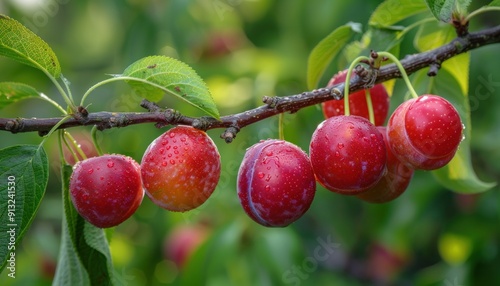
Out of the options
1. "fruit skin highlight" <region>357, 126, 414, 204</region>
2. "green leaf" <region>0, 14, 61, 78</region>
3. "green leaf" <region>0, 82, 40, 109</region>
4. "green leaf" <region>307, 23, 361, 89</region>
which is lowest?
"fruit skin highlight" <region>357, 126, 414, 204</region>

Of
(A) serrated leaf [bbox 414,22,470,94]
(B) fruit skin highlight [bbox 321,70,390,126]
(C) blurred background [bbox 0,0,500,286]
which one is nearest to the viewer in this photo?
(B) fruit skin highlight [bbox 321,70,390,126]

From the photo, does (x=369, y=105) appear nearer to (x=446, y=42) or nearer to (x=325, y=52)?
(x=325, y=52)

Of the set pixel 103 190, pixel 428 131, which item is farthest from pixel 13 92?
pixel 428 131

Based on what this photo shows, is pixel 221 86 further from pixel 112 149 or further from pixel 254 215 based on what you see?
pixel 254 215

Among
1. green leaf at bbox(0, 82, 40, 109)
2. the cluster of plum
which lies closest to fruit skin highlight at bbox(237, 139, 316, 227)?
the cluster of plum

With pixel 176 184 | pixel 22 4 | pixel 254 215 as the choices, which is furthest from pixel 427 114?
pixel 22 4

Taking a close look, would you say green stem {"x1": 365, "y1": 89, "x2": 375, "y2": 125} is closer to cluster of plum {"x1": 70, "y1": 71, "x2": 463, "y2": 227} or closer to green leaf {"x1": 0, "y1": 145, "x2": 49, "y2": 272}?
cluster of plum {"x1": 70, "y1": 71, "x2": 463, "y2": 227}

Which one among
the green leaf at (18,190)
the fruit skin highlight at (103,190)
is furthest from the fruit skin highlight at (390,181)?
the green leaf at (18,190)
